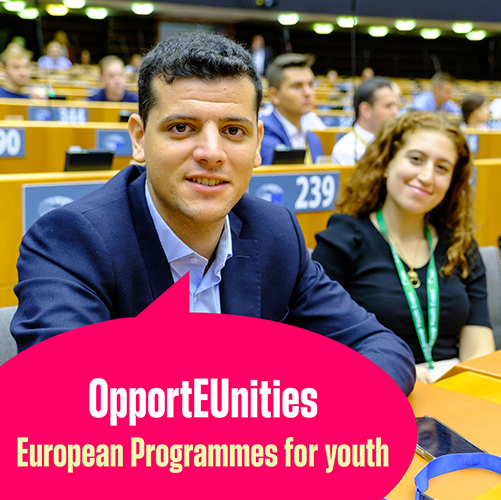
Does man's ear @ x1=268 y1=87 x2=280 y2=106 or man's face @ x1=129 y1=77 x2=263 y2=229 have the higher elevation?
man's ear @ x1=268 y1=87 x2=280 y2=106

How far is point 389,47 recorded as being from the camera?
20203 mm

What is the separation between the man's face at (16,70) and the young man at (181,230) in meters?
6.26

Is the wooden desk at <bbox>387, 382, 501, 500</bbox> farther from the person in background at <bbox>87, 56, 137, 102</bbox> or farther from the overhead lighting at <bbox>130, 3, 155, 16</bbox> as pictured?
the overhead lighting at <bbox>130, 3, 155, 16</bbox>

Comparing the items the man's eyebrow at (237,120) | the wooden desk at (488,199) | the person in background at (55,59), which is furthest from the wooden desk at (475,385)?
the person in background at (55,59)

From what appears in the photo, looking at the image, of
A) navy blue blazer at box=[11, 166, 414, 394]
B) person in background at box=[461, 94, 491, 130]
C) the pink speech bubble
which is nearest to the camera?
the pink speech bubble

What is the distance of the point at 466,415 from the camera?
1.14 metres

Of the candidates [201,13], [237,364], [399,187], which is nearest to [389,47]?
[201,13]

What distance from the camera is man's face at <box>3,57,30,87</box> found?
6.78 metres

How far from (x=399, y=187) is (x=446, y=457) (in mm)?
1150

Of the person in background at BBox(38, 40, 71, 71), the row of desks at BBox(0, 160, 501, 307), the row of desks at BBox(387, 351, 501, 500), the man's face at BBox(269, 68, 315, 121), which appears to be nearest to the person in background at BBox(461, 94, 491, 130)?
the man's face at BBox(269, 68, 315, 121)

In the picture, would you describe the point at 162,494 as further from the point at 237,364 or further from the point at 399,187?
the point at 399,187

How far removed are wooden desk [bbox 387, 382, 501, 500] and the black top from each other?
58 cm

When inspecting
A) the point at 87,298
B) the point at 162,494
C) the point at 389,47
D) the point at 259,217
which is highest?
the point at 389,47

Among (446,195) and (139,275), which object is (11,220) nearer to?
(139,275)
